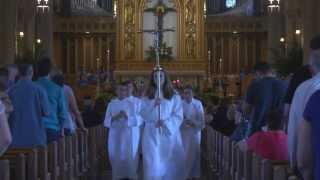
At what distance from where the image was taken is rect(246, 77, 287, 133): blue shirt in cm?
1312

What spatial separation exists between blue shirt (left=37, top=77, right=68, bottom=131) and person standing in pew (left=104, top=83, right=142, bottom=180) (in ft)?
6.77

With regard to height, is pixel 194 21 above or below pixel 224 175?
above

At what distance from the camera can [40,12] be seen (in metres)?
40.8

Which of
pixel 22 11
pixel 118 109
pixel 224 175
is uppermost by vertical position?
pixel 22 11

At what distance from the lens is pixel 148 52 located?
3488cm

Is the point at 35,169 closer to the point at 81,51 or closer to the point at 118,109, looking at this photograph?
the point at 118,109

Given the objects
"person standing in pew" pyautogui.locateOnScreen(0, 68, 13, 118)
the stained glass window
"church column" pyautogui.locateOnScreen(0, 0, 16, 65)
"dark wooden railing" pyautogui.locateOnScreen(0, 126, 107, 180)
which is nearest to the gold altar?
"church column" pyautogui.locateOnScreen(0, 0, 16, 65)

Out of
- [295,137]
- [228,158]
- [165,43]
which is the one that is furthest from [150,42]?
[295,137]

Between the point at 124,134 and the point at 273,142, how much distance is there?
6193 mm

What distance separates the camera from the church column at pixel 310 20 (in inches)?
1169

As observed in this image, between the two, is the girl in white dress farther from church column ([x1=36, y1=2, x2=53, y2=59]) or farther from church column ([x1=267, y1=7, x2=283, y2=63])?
church column ([x1=267, y1=7, x2=283, y2=63])

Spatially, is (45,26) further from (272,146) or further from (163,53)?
(272,146)

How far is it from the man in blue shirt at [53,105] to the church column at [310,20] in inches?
687

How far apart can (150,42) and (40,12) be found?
734 cm
